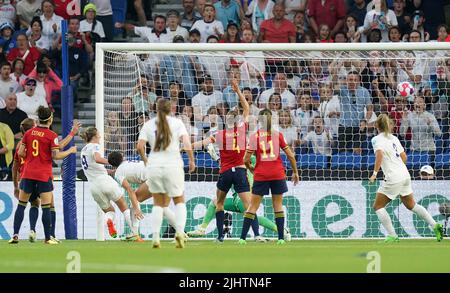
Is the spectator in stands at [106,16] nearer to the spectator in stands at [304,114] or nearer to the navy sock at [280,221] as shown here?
the spectator in stands at [304,114]

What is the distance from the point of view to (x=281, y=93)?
25281 mm

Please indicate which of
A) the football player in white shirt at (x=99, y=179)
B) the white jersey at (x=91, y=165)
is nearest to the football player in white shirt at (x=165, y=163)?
the football player in white shirt at (x=99, y=179)

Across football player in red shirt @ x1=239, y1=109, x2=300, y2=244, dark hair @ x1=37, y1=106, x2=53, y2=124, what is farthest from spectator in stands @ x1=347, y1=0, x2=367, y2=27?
dark hair @ x1=37, y1=106, x2=53, y2=124

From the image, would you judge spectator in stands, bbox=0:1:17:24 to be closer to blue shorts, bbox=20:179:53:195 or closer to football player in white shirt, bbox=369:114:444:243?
blue shorts, bbox=20:179:53:195

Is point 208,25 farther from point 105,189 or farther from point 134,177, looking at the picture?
point 105,189

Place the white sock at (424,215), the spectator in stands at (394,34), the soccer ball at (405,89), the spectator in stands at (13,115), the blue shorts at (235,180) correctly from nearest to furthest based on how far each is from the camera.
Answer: the blue shorts at (235,180) < the white sock at (424,215) < the soccer ball at (405,89) < the spectator in stands at (13,115) < the spectator in stands at (394,34)

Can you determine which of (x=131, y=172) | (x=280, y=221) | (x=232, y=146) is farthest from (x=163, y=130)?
(x=131, y=172)

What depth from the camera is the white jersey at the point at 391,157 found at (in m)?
21.1

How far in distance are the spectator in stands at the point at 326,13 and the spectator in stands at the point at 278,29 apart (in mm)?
651

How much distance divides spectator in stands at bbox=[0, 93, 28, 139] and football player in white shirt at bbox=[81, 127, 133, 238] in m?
5.25

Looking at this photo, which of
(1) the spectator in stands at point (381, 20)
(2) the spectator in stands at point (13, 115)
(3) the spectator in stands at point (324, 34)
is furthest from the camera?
(1) the spectator in stands at point (381, 20)

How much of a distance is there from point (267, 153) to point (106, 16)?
10.9m

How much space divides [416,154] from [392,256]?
29.2 ft

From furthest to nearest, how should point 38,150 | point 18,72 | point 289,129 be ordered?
1. point 18,72
2. point 289,129
3. point 38,150
